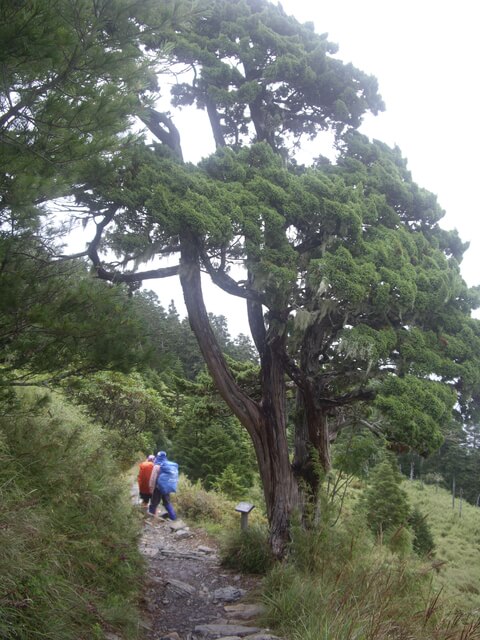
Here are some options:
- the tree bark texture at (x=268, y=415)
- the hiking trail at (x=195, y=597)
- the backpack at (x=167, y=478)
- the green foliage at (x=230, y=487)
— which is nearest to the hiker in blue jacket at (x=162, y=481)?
the backpack at (x=167, y=478)

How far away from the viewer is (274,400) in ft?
26.1

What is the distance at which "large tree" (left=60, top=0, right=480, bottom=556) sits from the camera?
6.39m

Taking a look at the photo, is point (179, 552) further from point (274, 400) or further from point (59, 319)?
point (59, 319)

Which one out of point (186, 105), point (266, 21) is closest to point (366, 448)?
point (186, 105)

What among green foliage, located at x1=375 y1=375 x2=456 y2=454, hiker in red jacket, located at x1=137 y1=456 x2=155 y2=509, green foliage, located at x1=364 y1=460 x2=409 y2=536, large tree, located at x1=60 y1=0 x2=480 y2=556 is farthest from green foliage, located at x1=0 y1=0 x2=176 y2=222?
green foliage, located at x1=364 y1=460 x2=409 y2=536

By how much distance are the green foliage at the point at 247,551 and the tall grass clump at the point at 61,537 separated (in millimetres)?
2063

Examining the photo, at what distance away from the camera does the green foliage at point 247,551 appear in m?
7.19

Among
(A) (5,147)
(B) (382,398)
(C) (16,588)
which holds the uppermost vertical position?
(A) (5,147)

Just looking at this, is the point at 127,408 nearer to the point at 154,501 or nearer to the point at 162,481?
the point at 154,501

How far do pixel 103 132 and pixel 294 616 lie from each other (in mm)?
4265

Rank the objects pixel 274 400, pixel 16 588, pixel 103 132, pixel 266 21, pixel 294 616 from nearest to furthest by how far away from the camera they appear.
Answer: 1. pixel 16 588
2. pixel 103 132
3. pixel 294 616
4. pixel 274 400
5. pixel 266 21

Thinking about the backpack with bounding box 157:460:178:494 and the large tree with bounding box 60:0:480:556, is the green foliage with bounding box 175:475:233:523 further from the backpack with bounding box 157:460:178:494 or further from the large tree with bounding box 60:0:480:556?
the large tree with bounding box 60:0:480:556

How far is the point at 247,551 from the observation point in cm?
733

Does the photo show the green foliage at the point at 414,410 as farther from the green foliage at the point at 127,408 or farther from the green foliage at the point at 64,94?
the green foliage at the point at 127,408
